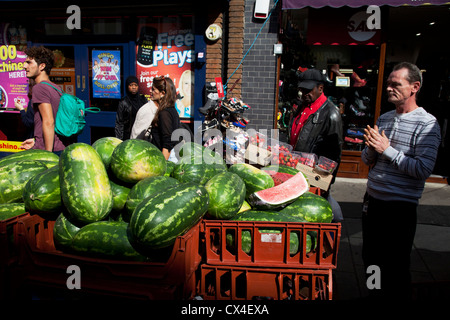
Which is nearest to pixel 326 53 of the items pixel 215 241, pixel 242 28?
pixel 242 28

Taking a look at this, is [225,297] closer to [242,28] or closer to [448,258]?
[448,258]

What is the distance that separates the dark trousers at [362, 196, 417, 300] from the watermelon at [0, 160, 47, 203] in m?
2.77

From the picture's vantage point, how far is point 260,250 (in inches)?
84.6

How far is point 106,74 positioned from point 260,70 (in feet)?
12.2

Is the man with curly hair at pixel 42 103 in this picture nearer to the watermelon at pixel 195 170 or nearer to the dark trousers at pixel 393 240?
the watermelon at pixel 195 170

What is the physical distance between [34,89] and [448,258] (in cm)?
542

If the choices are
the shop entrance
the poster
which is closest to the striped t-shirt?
the shop entrance

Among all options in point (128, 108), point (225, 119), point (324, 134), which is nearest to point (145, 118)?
point (225, 119)

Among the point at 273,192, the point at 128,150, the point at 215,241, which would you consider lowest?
the point at 215,241

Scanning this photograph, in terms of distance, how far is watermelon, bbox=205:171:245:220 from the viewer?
231 centimetres

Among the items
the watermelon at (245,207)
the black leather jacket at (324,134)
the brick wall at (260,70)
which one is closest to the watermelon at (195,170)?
the watermelon at (245,207)

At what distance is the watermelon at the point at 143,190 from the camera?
2.31 m

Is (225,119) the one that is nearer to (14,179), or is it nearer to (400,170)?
(400,170)

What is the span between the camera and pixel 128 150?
2.52 metres
